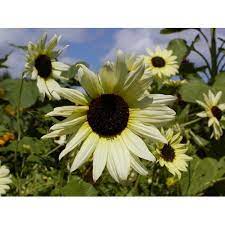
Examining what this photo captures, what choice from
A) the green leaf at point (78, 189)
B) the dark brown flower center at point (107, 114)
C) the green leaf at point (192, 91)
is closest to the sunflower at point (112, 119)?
the dark brown flower center at point (107, 114)

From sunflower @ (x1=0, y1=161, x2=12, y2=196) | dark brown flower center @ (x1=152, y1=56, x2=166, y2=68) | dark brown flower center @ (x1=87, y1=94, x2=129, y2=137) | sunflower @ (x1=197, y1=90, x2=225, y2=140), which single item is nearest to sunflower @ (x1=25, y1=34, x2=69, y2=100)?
sunflower @ (x1=0, y1=161, x2=12, y2=196)

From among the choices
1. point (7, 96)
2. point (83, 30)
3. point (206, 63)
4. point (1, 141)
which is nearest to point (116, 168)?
point (7, 96)

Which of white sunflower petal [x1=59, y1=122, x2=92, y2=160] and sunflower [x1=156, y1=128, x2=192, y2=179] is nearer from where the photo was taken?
white sunflower petal [x1=59, y1=122, x2=92, y2=160]

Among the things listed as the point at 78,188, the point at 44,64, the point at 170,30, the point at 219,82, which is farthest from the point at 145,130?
the point at 170,30

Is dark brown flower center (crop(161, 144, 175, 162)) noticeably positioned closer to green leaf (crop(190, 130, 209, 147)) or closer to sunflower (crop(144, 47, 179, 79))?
green leaf (crop(190, 130, 209, 147))

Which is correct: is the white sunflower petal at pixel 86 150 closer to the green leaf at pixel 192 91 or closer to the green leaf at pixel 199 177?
the green leaf at pixel 199 177
